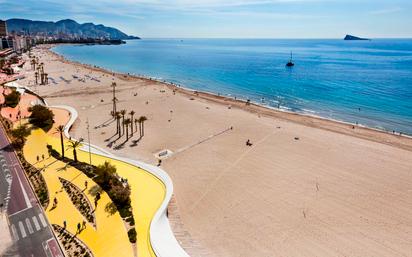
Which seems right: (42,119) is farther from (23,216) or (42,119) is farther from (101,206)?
(101,206)

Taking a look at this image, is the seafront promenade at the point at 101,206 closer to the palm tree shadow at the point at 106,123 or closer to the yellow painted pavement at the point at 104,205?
the yellow painted pavement at the point at 104,205

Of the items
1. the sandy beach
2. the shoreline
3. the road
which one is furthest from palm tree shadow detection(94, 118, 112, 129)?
the shoreline

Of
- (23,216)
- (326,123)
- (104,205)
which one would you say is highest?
(326,123)

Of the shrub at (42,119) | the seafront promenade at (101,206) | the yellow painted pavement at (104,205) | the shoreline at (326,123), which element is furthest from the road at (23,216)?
the shoreline at (326,123)

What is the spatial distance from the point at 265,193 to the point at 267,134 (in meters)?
19.5

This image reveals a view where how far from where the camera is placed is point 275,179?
33.3m

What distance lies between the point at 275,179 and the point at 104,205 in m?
18.9

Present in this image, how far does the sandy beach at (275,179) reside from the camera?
24.4 metres

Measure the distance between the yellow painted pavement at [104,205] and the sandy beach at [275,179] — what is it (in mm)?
2988

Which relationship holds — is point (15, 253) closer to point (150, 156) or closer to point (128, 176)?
point (128, 176)

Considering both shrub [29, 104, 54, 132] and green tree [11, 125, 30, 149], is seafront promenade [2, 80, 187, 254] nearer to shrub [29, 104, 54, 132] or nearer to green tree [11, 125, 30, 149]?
green tree [11, 125, 30, 149]

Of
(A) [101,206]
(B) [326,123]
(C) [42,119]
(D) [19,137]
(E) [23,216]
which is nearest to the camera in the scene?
(E) [23,216]

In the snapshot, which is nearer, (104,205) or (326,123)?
(104,205)

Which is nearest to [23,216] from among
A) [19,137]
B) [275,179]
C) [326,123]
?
[19,137]
